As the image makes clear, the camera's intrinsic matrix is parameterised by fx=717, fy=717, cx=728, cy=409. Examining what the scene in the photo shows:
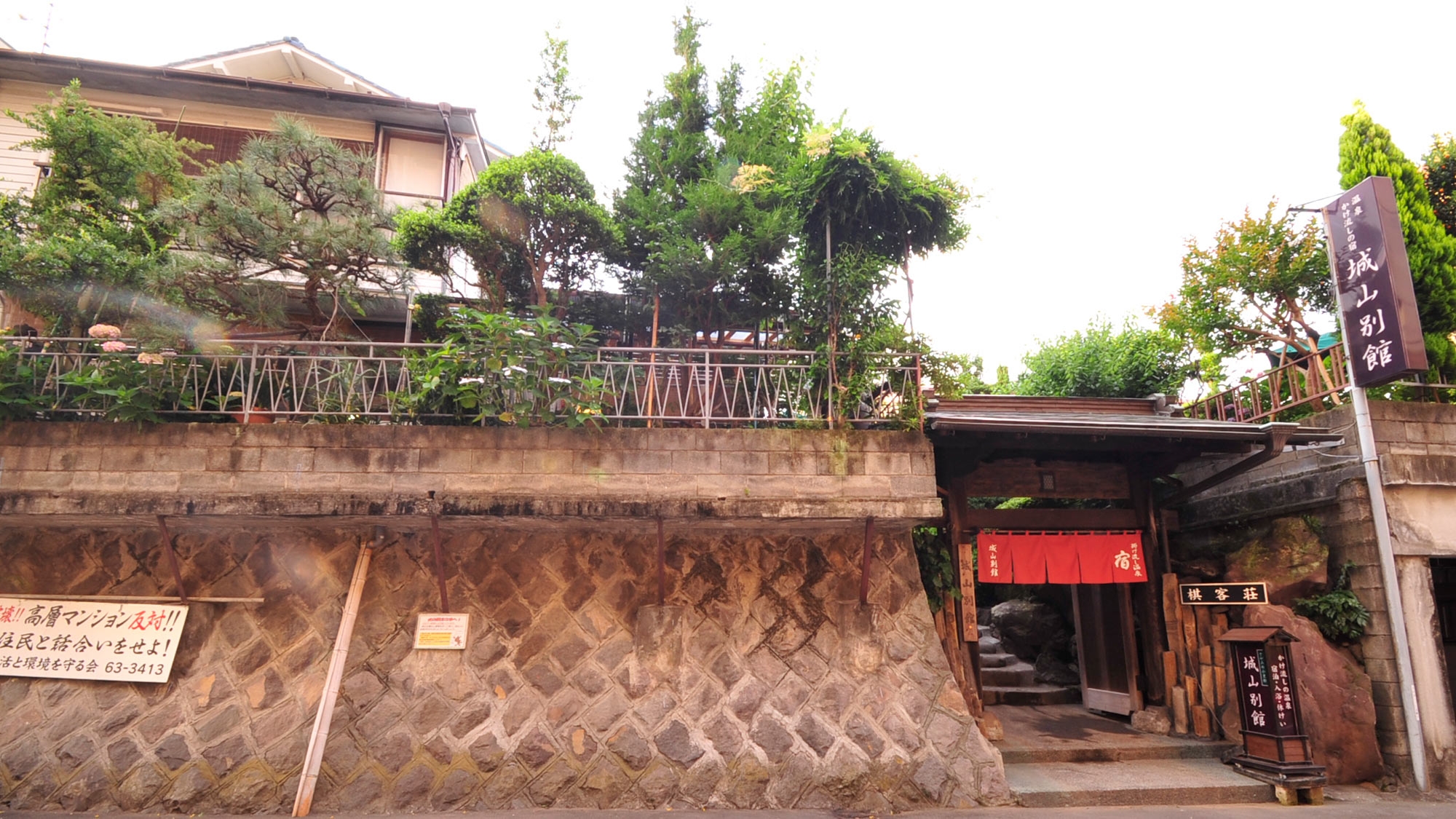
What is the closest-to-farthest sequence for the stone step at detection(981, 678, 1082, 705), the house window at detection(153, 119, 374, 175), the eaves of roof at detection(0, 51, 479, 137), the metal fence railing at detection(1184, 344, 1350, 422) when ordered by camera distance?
1. the metal fence railing at detection(1184, 344, 1350, 422)
2. the stone step at detection(981, 678, 1082, 705)
3. the eaves of roof at detection(0, 51, 479, 137)
4. the house window at detection(153, 119, 374, 175)

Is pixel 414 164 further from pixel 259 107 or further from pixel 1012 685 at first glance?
pixel 1012 685

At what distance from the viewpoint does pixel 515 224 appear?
10.6 metres

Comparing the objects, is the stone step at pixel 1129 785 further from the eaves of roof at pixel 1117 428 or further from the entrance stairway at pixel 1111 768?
the eaves of roof at pixel 1117 428

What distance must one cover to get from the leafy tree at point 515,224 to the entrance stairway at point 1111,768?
8982 mm

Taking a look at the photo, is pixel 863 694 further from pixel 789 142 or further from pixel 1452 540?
pixel 789 142

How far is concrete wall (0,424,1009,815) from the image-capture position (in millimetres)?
6707

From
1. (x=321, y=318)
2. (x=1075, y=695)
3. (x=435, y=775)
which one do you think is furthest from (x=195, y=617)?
(x=1075, y=695)

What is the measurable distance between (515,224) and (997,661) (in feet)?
40.8

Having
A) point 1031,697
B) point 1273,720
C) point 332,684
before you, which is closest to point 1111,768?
point 1273,720

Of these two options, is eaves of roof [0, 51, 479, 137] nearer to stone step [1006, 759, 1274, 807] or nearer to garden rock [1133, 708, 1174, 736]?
stone step [1006, 759, 1274, 807]

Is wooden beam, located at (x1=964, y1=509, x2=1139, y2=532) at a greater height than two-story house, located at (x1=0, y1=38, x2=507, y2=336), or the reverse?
two-story house, located at (x1=0, y1=38, x2=507, y2=336)

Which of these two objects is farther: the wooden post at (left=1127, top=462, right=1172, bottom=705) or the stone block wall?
the wooden post at (left=1127, top=462, right=1172, bottom=705)

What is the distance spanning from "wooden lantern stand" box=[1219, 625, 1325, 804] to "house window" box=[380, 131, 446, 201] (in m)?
14.9

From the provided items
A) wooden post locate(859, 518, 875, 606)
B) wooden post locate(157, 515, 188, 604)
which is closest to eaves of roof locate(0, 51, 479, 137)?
wooden post locate(157, 515, 188, 604)
